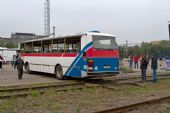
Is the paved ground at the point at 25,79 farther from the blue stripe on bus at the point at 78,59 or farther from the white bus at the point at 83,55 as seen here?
the blue stripe on bus at the point at 78,59

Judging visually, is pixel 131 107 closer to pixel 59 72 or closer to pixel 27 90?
pixel 27 90

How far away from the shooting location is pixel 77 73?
20344mm

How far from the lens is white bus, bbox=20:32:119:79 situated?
19750 millimetres

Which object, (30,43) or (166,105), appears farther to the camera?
(30,43)

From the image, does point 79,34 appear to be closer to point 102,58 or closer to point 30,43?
point 102,58

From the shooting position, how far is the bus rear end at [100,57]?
19.7 meters

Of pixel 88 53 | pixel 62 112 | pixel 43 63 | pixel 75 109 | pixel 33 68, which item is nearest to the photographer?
pixel 62 112

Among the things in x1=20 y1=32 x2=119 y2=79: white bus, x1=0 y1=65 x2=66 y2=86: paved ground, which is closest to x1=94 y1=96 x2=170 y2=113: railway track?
x1=20 y1=32 x2=119 y2=79: white bus

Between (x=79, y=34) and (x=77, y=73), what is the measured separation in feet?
7.34

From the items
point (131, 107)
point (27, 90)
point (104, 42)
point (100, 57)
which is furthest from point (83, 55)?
point (131, 107)

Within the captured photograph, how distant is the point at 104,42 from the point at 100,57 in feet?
3.33

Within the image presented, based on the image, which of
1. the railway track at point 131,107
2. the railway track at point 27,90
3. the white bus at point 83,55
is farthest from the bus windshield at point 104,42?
the railway track at point 131,107

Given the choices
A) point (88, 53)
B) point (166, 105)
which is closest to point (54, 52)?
point (88, 53)

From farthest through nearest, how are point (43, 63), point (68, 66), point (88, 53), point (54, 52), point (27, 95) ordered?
point (43, 63)
point (54, 52)
point (68, 66)
point (88, 53)
point (27, 95)
